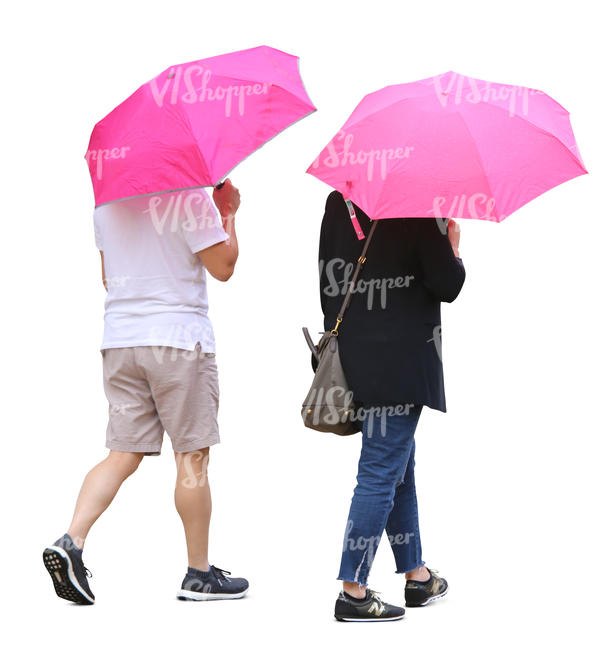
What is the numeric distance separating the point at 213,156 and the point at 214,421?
55.5 inches

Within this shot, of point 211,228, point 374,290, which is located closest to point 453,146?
point 374,290

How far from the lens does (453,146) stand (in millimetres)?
5859

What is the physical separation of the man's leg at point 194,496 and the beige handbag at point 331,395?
674mm

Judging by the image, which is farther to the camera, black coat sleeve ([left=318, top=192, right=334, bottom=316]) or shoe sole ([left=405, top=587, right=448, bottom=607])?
shoe sole ([left=405, top=587, right=448, bottom=607])

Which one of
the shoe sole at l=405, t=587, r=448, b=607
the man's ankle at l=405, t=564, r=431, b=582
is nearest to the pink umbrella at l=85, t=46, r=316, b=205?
the man's ankle at l=405, t=564, r=431, b=582

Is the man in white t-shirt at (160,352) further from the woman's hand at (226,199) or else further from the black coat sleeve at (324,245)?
the black coat sleeve at (324,245)

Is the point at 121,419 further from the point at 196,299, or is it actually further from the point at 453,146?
the point at 453,146

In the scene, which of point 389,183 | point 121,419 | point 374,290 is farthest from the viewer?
point 121,419

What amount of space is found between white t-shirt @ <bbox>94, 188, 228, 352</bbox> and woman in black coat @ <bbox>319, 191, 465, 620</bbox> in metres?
0.67

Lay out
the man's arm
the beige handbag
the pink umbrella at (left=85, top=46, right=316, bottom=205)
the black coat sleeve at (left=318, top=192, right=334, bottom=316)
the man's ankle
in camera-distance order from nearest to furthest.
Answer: the pink umbrella at (left=85, top=46, right=316, bottom=205)
the beige handbag
the black coat sleeve at (left=318, top=192, right=334, bottom=316)
the man's arm
the man's ankle

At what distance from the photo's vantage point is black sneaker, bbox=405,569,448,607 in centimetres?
667

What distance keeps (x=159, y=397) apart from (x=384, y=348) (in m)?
1.18

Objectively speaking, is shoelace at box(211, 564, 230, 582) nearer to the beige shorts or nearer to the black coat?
the beige shorts

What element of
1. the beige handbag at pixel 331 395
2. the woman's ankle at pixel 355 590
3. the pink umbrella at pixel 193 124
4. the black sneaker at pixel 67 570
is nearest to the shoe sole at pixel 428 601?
the woman's ankle at pixel 355 590
